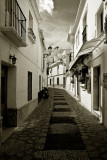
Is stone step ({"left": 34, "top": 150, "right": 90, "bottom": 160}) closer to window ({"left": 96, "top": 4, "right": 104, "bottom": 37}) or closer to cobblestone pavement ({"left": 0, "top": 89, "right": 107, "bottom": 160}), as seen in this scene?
cobblestone pavement ({"left": 0, "top": 89, "right": 107, "bottom": 160})

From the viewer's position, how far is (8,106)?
209 inches

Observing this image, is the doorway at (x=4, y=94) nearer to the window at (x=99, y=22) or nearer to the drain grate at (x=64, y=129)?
the drain grate at (x=64, y=129)

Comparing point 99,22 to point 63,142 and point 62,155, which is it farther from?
point 62,155

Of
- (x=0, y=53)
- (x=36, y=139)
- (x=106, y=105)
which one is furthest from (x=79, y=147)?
(x=0, y=53)

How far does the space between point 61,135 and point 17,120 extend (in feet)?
6.50

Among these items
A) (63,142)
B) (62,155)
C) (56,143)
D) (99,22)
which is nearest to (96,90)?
(99,22)

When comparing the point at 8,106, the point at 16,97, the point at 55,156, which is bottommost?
the point at 55,156

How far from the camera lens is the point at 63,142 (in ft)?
12.9

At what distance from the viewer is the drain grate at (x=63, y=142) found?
11.9 ft

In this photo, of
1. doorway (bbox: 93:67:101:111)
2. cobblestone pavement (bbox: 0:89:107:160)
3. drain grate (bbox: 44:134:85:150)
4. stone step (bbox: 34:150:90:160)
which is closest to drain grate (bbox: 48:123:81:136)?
cobblestone pavement (bbox: 0:89:107:160)

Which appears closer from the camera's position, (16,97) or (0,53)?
(0,53)

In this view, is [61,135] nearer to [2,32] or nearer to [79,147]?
[79,147]

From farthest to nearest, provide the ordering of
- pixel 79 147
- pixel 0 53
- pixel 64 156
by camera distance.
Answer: pixel 0 53, pixel 79 147, pixel 64 156

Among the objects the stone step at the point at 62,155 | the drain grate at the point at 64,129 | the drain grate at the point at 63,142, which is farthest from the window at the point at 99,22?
the stone step at the point at 62,155
